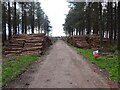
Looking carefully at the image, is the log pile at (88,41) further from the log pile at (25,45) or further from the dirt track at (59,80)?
the dirt track at (59,80)

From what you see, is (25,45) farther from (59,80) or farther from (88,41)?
(59,80)

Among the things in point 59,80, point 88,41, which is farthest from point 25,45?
point 59,80

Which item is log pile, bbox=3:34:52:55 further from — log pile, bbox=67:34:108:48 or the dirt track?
the dirt track

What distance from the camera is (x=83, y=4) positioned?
5700 centimetres

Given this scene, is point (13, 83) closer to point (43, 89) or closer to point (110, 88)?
point (43, 89)

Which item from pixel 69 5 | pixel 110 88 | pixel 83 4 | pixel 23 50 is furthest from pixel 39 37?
pixel 69 5

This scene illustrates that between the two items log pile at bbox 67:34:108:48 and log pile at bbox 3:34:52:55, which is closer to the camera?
log pile at bbox 3:34:52:55

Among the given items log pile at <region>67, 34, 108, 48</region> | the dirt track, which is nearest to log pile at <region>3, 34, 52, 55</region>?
log pile at <region>67, 34, 108, 48</region>

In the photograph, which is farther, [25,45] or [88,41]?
[88,41]

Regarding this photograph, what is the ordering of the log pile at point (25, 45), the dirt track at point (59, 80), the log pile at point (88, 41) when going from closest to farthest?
the dirt track at point (59, 80), the log pile at point (25, 45), the log pile at point (88, 41)

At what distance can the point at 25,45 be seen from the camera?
1118 inches

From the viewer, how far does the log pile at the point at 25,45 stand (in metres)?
26.7

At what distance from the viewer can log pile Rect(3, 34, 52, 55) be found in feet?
87.6

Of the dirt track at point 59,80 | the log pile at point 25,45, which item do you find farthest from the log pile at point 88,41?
the dirt track at point 59,80
